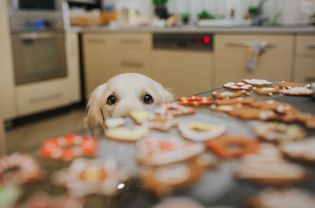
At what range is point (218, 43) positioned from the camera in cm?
255

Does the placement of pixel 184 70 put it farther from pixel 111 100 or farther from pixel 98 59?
pixel 111 100

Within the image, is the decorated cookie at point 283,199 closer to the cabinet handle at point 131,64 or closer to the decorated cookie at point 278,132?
the decorated cookie at point 278,132

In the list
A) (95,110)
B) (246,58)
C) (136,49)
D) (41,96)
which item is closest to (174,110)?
(95,110)

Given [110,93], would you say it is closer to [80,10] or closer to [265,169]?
[265,169]

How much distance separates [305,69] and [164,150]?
6.75 ft

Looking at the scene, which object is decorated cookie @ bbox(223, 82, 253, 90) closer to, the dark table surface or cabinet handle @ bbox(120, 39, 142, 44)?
the dark table surface

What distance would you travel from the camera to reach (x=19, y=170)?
0.31 m

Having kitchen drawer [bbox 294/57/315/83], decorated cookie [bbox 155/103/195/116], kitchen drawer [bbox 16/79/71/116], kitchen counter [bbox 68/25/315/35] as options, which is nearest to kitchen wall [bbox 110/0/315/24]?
kitchen counter [bbox 68/25/315/35]

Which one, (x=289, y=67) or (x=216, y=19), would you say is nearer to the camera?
(x=289, y=67)

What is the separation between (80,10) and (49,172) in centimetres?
374

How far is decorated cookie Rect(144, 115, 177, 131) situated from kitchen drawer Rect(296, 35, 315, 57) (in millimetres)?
1913

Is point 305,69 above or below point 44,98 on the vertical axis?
above

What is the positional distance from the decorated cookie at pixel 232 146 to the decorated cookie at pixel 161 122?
79mm

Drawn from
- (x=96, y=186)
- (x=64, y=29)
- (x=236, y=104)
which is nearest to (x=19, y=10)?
(x=64, y=29)
